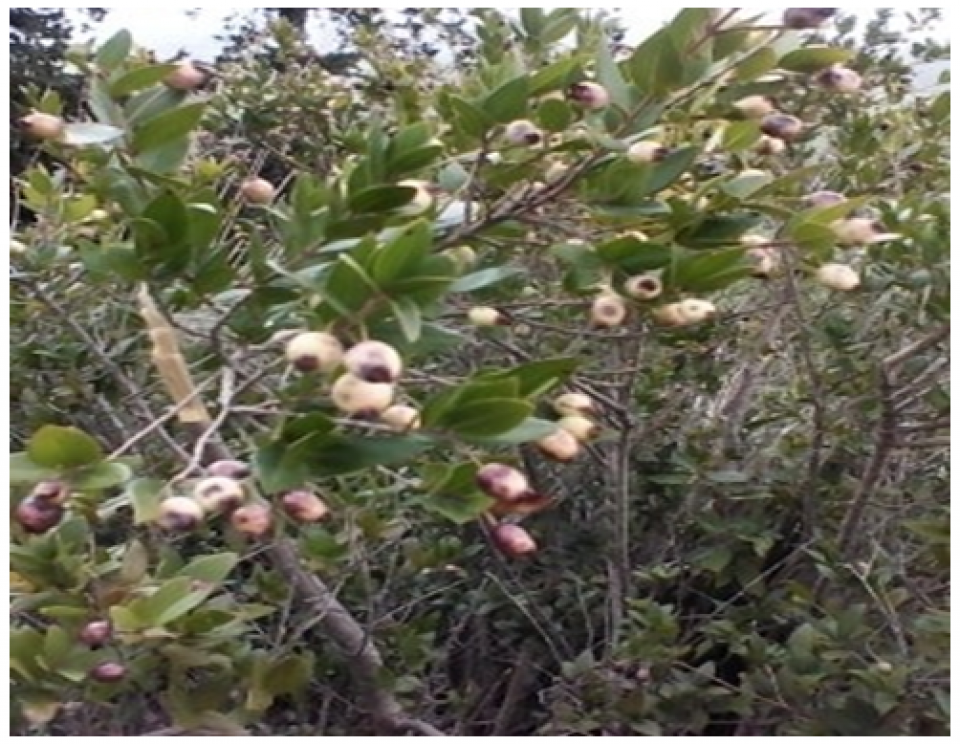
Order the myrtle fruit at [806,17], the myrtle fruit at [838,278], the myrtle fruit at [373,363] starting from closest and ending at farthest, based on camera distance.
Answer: the myrtle fruit at [373,363], the myrtle fruit at [806,17], the myrtle fruit at [838,278]

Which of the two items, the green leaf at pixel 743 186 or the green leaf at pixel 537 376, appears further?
the green leaf at pixel 743 186

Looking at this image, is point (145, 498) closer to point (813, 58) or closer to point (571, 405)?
point (571, 405)

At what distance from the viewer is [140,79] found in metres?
1.02

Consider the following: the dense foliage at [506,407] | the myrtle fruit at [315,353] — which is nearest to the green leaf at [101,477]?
the dense foliage at [506,407]

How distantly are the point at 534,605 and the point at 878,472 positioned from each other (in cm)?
44

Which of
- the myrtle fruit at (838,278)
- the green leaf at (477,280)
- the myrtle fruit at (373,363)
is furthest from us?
the myrtle fruit at (838,278)

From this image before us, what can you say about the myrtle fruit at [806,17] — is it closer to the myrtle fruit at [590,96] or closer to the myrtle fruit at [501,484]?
the myrtle fruit at [590,96]

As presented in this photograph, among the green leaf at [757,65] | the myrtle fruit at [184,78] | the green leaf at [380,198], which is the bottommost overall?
the green leaf at [380,198]

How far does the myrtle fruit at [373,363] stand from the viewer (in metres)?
0.76

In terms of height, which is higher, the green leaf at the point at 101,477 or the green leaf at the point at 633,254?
the green leaf at the point at 633,254

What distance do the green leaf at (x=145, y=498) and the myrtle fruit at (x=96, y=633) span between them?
14 centimetres

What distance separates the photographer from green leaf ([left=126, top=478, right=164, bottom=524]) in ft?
2.57

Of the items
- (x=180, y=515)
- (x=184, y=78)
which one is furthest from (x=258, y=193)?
(x=180, y=515)

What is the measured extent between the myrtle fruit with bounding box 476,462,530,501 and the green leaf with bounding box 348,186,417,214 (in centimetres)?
21
